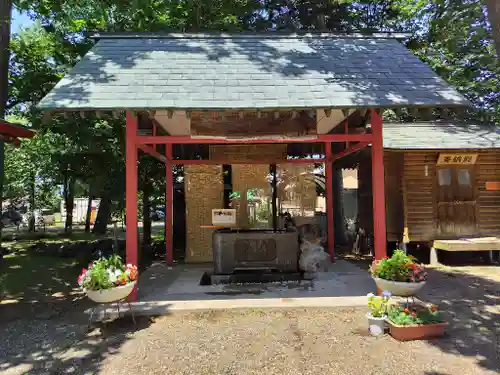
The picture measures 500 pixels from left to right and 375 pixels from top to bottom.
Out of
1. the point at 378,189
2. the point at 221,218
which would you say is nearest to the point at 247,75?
the point at 378,189

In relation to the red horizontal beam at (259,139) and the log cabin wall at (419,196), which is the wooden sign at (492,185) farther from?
the red horizontal beam at (259,139)

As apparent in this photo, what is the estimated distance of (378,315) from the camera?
4598mm

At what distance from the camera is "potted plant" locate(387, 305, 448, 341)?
14.1 ft

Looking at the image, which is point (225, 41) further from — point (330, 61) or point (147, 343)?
point (147, 343)

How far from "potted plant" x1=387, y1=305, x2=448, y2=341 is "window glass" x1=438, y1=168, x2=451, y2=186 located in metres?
6.51

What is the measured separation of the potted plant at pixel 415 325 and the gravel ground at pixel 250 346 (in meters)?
0.10

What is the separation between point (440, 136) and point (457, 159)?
0.82 meters

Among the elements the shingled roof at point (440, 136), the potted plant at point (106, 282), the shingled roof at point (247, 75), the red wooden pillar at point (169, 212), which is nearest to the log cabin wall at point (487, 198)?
the shingled roof at point (440, 136)

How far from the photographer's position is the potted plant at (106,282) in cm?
466

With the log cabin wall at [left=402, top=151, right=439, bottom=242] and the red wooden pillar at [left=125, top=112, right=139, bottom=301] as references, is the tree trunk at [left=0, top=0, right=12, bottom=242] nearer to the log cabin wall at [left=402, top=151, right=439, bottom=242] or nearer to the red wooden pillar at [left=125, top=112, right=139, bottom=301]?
the red wooden pillar at [left=125, top=112, right=139, bottom=301]

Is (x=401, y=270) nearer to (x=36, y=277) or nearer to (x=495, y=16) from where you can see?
(x=495, y=16)

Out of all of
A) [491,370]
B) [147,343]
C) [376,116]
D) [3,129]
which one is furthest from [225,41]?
[491,370]

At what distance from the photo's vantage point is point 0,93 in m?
7.99

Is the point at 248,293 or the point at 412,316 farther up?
the point at 412,316
